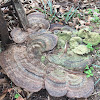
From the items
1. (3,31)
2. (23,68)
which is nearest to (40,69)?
(23,68)

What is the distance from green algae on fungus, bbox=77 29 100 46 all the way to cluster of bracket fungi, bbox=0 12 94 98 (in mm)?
595

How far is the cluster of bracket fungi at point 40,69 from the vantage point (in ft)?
7.84

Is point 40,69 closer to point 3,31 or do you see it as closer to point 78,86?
point 78,86

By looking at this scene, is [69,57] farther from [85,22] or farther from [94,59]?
[85,22]

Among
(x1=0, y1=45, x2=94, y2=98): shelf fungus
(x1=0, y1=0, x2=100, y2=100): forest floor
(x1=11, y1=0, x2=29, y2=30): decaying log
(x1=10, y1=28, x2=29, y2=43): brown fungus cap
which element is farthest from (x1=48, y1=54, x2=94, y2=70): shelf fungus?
(x1=11, y1=0, x2=29, y2=30): decaying log

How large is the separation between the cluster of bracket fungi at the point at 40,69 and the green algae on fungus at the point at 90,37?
1.95 feet

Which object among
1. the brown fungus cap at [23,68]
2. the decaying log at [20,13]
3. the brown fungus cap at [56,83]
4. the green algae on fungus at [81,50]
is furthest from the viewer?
the decaying log at [20,13]

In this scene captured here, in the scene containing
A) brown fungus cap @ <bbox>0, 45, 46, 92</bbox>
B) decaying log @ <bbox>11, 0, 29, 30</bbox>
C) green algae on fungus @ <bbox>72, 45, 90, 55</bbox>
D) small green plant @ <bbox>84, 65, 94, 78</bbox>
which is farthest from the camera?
decaying log @ <bbox>11, 0, 29, 30</bbox>

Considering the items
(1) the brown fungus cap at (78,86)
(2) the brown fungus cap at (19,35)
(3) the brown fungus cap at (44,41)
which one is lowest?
(1) the brown fungus cap at (78,86)

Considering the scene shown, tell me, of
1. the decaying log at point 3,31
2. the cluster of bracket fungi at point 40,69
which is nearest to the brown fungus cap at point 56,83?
the cluster of bracket fungi at point 40,69

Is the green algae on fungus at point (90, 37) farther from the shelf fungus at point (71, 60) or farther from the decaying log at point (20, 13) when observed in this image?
the decaying log at point (20, 13)

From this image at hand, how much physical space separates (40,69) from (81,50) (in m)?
1.07

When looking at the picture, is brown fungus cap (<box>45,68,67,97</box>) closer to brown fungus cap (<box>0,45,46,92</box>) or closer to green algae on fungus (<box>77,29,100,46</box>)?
brown fungus cap (<box>0,45,46,92</box>)

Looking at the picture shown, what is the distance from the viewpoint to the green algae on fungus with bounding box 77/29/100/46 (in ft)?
10.0
